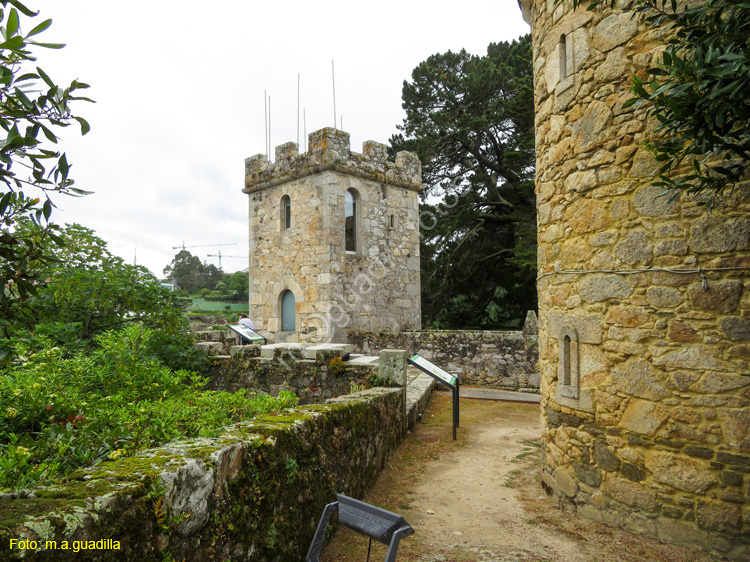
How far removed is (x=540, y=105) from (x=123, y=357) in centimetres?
486

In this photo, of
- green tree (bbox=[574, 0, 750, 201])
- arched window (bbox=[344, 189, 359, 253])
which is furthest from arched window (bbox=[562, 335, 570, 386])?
arched window (bbox=[344, 189, 359, 253])

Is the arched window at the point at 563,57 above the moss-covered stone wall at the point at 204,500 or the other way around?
above

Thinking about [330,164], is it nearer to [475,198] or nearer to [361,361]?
[361,361]

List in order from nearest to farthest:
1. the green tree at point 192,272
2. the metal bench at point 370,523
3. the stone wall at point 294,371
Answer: the metal bench at point 370,523
the stone wall at point 294,371
the green tree at point 192,272

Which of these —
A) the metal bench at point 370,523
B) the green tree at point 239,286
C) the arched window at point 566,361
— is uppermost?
the green tree at point 239,286

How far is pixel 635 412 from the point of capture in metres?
3.91

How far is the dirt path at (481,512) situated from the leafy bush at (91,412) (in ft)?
4.54

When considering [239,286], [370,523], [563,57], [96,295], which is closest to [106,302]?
[96,295]

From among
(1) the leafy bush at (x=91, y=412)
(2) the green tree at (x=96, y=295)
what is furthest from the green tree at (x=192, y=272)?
(1) the leafy bush at (x=91, y=412)

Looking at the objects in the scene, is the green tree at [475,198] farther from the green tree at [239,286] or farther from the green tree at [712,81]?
Result: the green tree at [239,286]

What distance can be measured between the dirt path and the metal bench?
0.92 meters

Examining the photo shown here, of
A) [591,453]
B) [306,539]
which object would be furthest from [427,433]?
[306,539]

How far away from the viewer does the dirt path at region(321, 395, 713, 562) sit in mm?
3539

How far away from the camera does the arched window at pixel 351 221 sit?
516 inches
